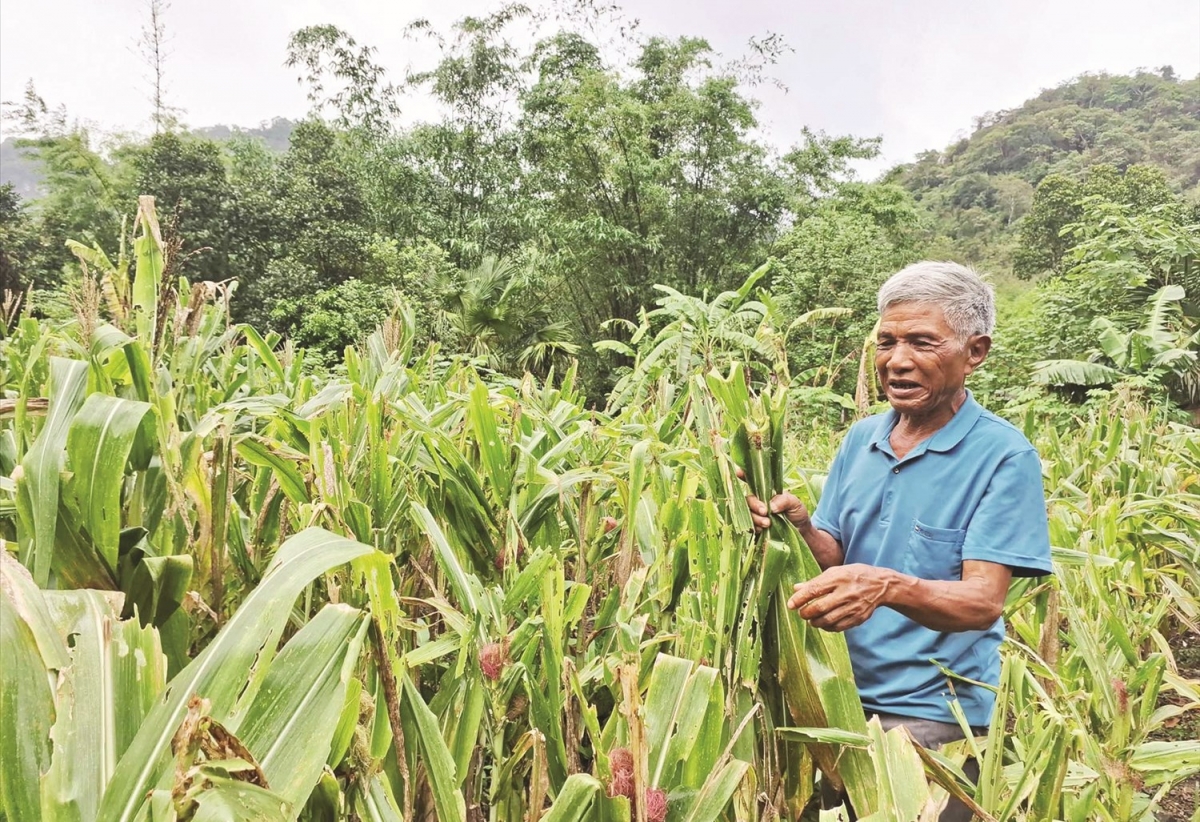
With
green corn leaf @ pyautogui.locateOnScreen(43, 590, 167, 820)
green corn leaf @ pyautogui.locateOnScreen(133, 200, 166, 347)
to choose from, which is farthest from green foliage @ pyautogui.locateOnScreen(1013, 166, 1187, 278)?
green corn leaf @ pyautogui.locateOnScreen(43, 590, 167, 820)

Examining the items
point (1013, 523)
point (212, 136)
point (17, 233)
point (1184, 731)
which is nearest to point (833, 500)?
point (1013, 523)

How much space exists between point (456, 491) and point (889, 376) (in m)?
0.71

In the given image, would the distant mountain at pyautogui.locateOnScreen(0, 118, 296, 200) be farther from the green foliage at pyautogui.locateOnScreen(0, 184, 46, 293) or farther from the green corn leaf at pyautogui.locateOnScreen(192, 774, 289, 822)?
the green corn leaf at pyautogui.locateOnScreen(192, 774, 289, 822)

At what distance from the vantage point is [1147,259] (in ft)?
24.0

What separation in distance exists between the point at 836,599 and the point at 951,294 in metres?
0.54

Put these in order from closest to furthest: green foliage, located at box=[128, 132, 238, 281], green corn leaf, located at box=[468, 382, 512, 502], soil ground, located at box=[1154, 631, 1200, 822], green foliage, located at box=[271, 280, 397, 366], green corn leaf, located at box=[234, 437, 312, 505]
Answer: green corn leaf, located at box=[234, 437, 312, 505] < green corn leaf, located at box=[468, 382, 512, 502] < soil ground, located at box=[1154, 631, 1200, 822] < green foliage, located at box=[271, 280, 397, 366] < green foliage, located at box=[128, 132, 238, 281]

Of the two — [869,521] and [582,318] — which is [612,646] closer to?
[869,521]

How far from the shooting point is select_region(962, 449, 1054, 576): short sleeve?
0.88 m

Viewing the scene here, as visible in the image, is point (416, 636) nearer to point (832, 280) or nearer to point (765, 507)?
point (765, 507)

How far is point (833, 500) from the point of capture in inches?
46.5

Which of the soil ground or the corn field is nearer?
the corn field

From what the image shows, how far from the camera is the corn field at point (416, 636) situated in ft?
1.40

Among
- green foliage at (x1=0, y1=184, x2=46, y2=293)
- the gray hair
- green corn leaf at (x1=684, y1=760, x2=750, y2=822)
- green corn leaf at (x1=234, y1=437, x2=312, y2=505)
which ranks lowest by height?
green corn leaf at (x1=684, y1=760, x2=750, y2=822)

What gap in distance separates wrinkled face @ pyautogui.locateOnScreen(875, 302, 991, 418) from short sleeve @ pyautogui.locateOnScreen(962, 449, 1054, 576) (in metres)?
0.14
